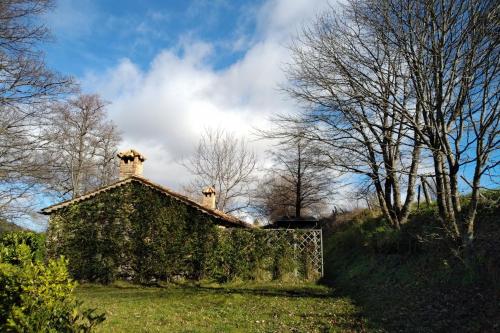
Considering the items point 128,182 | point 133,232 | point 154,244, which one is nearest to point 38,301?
point 154,244

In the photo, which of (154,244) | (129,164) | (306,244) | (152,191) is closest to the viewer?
(306,244)

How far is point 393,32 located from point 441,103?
2.11 meters

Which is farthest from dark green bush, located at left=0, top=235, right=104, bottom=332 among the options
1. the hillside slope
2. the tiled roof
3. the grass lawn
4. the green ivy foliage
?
the tiled roof

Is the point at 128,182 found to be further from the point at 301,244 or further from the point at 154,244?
the point at 301,244

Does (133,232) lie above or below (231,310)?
above

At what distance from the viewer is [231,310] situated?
10.1 m

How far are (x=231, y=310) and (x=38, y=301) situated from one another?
266 inches

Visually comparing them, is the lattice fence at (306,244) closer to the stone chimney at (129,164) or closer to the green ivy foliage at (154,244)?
the green ivy foliage at (154,244)

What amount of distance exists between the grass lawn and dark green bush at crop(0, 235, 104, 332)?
12.6 ft

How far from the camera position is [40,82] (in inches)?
494

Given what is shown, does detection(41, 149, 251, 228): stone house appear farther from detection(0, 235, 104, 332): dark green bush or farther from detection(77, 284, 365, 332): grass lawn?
detection(0, 235, 104, 332): dark green bush

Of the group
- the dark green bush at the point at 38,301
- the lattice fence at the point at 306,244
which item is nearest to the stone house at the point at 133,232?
the lattice fence at the point at 306,244

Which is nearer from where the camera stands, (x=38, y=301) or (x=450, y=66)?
(x=38, y=301)

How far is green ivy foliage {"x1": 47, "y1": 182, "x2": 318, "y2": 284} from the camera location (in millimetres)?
16391
